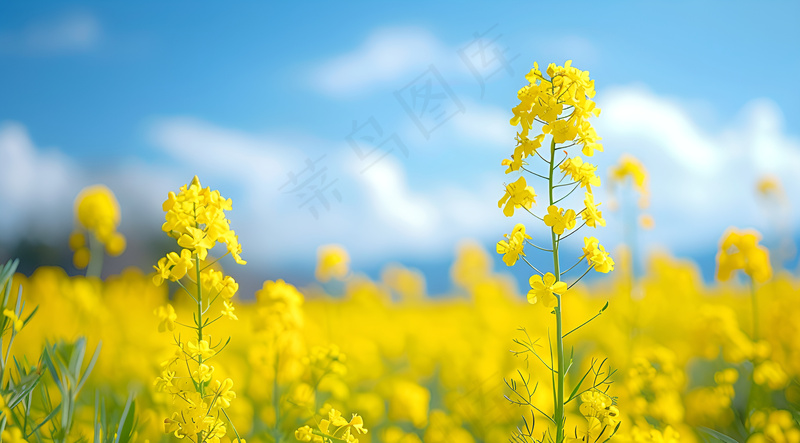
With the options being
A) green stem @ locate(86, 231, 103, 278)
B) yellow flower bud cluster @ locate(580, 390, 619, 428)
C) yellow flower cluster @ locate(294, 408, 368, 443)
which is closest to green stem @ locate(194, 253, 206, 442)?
yellow flower cluster @ locate(294, 408, 368, 443)

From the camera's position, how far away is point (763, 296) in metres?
6.09

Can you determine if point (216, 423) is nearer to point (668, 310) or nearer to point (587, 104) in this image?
point (587, 104)

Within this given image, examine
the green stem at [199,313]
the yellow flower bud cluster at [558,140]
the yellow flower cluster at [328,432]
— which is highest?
the yellow flower bud cluster at [558,140]

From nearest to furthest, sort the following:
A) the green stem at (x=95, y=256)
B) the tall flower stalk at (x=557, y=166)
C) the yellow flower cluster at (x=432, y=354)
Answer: the tall flower stalk at (x=557, y=166)
the yellow flower cluster at (x=432, y=354)
the green stem at (x=95, y=256)

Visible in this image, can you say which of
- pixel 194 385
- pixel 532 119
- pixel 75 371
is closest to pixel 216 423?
pixel 194 385

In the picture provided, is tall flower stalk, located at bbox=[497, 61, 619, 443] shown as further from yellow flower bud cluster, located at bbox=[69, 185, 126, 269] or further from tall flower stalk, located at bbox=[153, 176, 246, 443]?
yellow flower bud cluster, located at bbox=[69, 185, 126, 269]

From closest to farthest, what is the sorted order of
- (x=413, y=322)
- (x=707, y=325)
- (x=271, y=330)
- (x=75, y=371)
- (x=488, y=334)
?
(x=75, y=371) → (x=271, y=330) → (x=707, y=325) → (x=488, y=334) → (x=413, y=322)

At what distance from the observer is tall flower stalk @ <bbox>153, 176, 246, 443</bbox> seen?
135 cm

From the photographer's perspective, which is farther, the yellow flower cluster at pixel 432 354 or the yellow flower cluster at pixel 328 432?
the yellow flower cluster at pixel 432 354

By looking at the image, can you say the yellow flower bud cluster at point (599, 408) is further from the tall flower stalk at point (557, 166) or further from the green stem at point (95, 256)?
the green stem at point (95, 256)

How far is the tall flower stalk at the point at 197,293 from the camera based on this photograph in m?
1.35

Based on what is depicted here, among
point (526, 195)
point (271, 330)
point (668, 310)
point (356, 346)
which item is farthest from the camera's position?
point (668, 310)

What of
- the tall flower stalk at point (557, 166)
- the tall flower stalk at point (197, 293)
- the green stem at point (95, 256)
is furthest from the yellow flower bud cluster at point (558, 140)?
the green stem at point (95, 256)

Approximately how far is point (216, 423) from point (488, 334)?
3.17 meters
